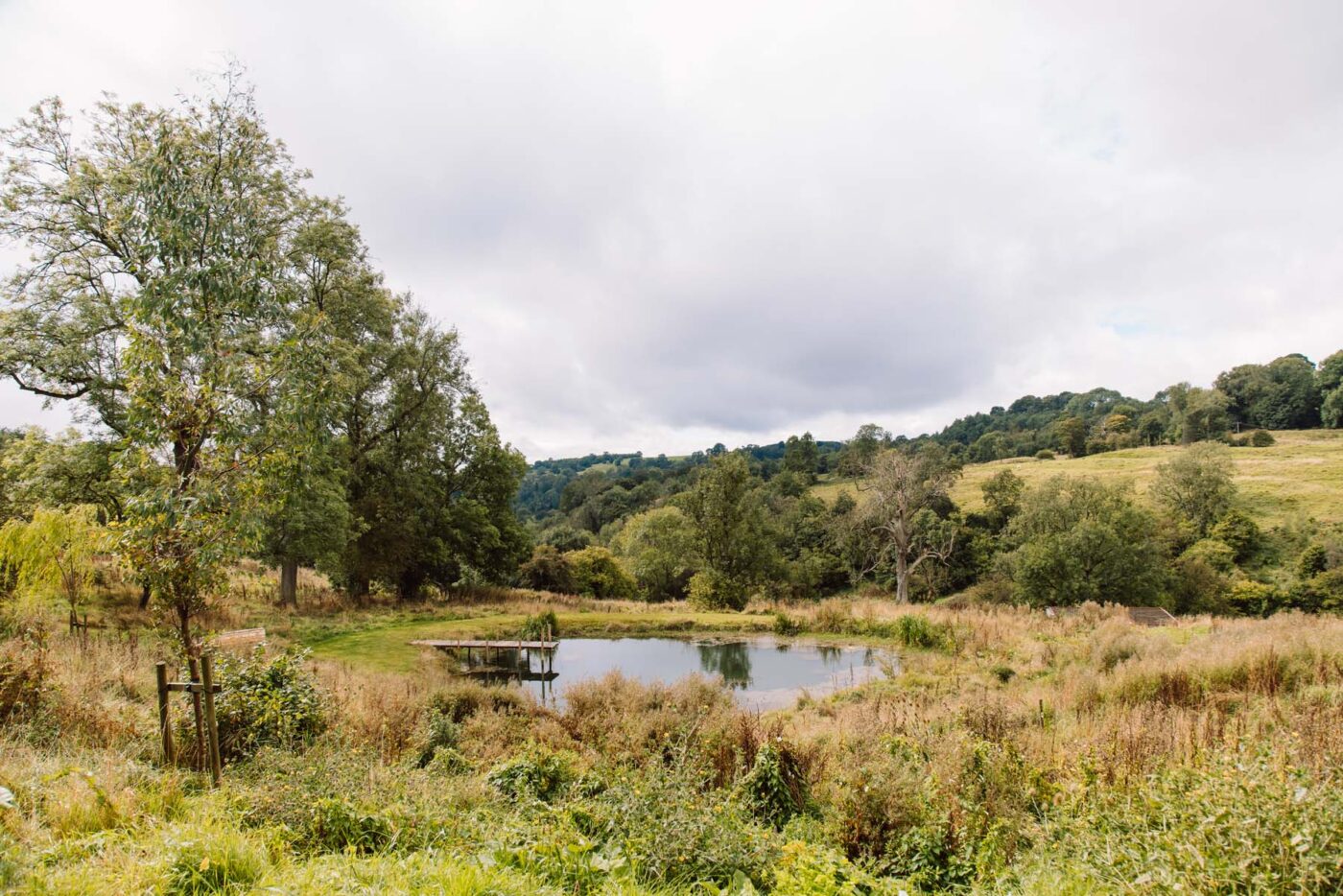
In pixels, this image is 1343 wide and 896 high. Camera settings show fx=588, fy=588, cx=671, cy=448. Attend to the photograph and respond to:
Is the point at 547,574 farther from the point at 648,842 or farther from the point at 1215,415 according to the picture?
the point at 1215,415

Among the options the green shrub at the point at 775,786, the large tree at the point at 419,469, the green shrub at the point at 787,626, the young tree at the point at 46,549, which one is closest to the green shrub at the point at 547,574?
the large tree at the point at 419,469

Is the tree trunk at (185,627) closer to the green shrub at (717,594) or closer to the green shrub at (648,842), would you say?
the green shrub at (648,842)

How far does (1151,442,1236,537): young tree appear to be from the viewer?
42219 millimetres

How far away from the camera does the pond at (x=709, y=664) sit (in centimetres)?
1444

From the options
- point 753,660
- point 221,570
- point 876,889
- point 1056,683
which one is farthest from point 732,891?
point 753,660

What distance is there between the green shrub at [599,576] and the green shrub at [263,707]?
83.5 ft

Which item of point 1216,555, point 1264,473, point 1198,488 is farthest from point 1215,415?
point 1216,555

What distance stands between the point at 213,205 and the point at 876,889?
8.75 metres

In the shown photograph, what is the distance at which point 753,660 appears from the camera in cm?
1772

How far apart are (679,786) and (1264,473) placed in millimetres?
67084

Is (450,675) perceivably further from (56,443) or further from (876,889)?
(876,889)

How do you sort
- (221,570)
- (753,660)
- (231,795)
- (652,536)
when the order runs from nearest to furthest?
1. (231,795)
2. (221,570)
3. (753,660)
4. (652,536)

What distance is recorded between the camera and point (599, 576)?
3438 cm

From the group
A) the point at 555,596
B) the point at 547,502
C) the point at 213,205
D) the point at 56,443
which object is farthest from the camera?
the point at 547,502
